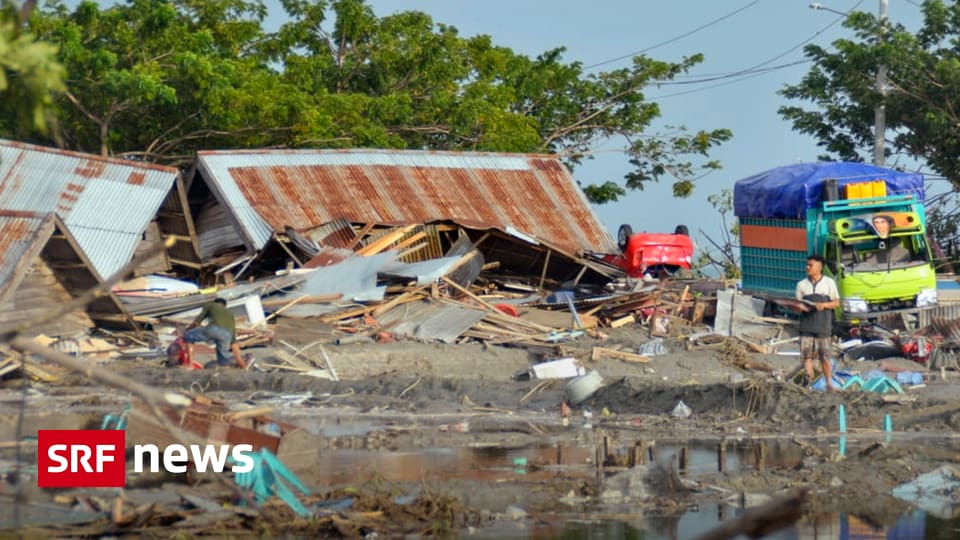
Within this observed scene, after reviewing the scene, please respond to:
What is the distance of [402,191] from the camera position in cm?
2800

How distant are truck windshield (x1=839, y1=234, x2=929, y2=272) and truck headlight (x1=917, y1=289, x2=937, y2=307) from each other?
0.47 m

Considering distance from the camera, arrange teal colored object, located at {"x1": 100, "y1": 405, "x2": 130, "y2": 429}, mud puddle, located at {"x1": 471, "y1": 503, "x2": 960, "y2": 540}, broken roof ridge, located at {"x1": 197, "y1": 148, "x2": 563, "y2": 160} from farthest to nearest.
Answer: broken roof ridge, located at {"x1": 197, "y1": 148, "x2": 563, "y2": 160} → teal colored object, located at {"x1": 100, "y1": 405, "x2": 130, "y2": 429} → mud puddle, located at {"x1": 471, "y1": 503, "x2": 960, "y2": 540}

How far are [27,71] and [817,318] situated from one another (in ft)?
43.6

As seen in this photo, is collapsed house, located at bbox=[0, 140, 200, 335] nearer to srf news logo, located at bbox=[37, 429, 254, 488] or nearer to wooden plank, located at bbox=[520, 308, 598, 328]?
wooden plank, located at bbox=[520, 308, 598, 328]

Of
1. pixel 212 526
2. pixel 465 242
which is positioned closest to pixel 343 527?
pixel 212 526

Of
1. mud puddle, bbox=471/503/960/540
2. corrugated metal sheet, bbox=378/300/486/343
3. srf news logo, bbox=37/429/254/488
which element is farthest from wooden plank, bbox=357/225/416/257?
mud puddle, bbox=471/503/960/540

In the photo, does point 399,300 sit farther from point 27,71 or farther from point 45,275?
point 27,71

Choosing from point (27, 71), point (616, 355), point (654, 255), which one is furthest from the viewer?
point (654, 255)

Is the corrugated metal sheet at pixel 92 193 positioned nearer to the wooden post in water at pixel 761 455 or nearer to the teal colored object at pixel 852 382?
the teal colored object at pixel 852 382

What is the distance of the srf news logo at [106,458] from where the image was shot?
426 inches

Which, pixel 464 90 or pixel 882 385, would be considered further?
pixel 464 90

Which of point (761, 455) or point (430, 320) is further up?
point (430, 320)

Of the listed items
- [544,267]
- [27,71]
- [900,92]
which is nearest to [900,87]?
[900,92]

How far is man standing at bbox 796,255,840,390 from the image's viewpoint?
16.3 meters
